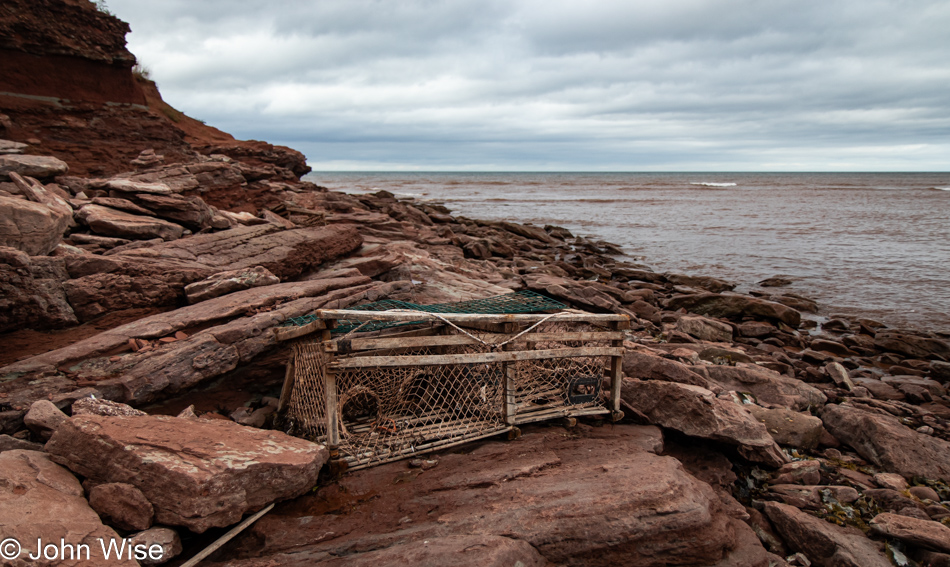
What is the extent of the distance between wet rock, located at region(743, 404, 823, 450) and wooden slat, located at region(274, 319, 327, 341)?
4.58 metres

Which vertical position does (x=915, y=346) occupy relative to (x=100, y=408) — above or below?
below

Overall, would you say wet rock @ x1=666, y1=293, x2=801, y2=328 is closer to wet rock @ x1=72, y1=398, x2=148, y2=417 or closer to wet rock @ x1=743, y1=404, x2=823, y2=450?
wet rock @ x1=743, y1=404, x2=823, y2=450

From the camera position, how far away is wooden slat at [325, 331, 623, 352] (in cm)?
402

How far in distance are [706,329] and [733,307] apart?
1958 millimetres

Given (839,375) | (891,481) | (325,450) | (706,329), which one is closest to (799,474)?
(891,481)

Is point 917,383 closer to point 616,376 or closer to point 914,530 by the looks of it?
point 914,530

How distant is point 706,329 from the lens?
32.8 ft

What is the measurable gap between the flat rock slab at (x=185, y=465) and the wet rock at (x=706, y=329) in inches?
322

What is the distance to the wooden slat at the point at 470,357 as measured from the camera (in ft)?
13.4

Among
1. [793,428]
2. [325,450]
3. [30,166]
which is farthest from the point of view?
[30,166]

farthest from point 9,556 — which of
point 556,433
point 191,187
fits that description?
point 191,187

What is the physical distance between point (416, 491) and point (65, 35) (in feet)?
42.4

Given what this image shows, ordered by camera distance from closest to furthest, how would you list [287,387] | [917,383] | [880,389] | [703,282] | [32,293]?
1. [287,387]
2. [32,293]
3. [880,389]
4. [917,383]
5. [703,282]

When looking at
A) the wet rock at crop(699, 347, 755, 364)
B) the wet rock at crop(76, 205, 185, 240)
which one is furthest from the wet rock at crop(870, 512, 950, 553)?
the wet rock at crop(76, 205, 185, 240)
